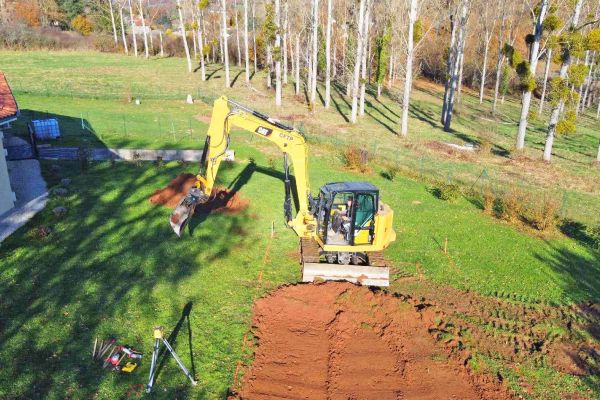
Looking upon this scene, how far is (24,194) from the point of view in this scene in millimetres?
19047

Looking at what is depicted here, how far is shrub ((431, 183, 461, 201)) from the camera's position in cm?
2167

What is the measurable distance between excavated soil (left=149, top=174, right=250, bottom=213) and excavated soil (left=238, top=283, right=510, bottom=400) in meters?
6.68

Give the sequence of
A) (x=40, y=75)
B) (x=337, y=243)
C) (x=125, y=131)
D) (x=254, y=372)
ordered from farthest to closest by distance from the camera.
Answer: (x=40, y=75)
(x=125, y=131)
(x=337, y=243)
(x=254, y=372)

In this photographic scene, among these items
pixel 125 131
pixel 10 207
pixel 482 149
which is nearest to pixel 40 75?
pixel 125 131

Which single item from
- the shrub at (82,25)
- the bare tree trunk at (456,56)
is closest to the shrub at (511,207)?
the bare tree trunk at (456,56)

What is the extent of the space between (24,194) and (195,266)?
9.71m

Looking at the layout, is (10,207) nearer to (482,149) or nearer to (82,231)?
(82,231)

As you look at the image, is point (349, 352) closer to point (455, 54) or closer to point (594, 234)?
point (594, 234)

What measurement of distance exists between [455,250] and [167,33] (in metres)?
73.9

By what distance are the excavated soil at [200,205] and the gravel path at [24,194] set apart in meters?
4.46

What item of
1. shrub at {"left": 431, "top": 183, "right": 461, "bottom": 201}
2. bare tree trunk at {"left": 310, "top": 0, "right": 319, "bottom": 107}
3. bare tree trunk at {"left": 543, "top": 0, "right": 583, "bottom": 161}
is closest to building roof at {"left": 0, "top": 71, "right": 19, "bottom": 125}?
shrub at {"left": 431, "top": 183, "right": 461, "bottom": 201}

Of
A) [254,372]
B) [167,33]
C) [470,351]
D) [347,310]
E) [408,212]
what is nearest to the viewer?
[254,372]

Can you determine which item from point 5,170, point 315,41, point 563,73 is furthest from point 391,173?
point 315,41

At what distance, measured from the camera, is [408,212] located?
66.1ft
